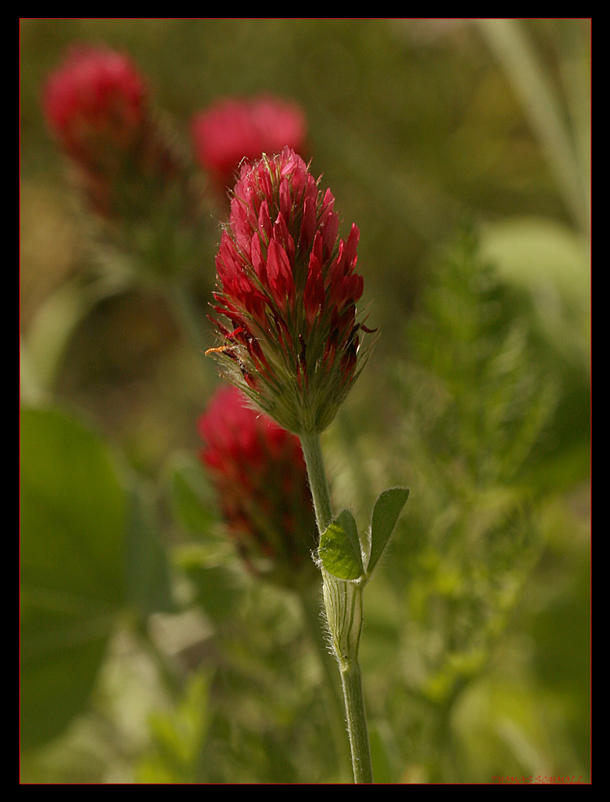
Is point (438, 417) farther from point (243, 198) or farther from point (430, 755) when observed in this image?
point (243, 198)

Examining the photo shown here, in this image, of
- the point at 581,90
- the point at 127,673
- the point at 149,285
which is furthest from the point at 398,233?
the point at 127,673

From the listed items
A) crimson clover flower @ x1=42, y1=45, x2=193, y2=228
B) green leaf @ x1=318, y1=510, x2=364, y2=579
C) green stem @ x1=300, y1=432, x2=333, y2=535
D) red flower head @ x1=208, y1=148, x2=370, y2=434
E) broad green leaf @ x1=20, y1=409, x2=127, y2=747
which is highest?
crimson clover flower @ x1=42, y1=45, x2=193, y2=228

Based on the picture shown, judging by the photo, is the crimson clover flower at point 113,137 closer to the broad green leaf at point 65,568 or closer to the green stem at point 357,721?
the broad green leaf at point 65,568

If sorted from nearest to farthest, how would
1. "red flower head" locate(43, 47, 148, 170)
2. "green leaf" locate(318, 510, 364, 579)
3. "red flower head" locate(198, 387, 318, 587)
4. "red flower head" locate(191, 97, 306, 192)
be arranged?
"green leaf" locate(318, 510, 364, 579) → "red flower head" locate(198, 387, 318, 587) → "red flower head" locate(43, 47, 148, 170) → "red flower head" locate(191, 97, 306, 192)

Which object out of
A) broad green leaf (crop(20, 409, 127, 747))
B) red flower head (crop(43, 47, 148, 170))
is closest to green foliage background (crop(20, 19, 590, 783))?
broad green leaf (crop(20, 409, 127, 747))

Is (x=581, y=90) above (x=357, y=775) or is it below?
above

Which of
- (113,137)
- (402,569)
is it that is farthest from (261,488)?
(113,137)

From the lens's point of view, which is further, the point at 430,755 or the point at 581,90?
the point at 581,90

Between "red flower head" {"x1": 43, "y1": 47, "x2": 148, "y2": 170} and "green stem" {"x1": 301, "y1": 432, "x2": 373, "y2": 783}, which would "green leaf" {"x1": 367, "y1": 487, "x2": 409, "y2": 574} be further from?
"red flower head" {"x1": 43, "y1": 47, "x2": 148, "y2": 170}
